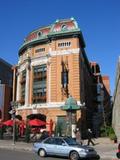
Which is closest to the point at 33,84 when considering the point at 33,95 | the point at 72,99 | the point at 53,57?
the point at 33,95

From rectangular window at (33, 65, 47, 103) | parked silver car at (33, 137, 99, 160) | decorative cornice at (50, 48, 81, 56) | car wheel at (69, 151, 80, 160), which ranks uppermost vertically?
decorative cornice at (50, 48, 81, 56)

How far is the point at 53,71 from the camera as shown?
50.4m

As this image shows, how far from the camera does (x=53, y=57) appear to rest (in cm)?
5084

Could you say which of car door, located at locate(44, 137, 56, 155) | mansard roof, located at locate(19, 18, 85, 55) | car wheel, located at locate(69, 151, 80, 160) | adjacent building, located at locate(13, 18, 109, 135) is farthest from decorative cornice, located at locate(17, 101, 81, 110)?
car wheel, located at locate(69, 151, 80, 160)

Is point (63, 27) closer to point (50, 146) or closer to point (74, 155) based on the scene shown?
point (50, 146)

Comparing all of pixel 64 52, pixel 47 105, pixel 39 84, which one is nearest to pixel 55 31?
pixel 64 52

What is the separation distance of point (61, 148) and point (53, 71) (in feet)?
92.2

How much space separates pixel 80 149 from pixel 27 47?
35.9 meters

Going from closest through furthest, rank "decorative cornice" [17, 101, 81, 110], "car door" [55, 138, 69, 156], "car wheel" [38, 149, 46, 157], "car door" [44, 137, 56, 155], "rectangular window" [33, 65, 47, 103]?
"car door" [55, 138, 69, 156] → "car door" [44, 137, 56, 155] → "car wheel" [38, 149, 46, 157] → "decorative cornice" [17, 101, 81, 110] → "rectangular window" [33, 65, 47, 103]

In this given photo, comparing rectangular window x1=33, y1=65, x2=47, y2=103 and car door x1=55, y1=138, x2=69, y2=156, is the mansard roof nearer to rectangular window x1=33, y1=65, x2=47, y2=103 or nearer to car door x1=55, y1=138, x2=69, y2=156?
rectangular window x1=33, y1=65, x2=47, y2=103

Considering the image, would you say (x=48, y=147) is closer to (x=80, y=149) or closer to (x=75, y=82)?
(x=80, y=149)

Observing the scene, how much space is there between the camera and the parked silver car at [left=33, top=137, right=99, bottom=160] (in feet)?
71.5

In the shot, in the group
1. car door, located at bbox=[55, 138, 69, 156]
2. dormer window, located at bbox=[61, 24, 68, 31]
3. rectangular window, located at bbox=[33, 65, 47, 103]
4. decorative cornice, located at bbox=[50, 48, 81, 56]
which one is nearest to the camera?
car door, located at bbox=[55, 138, 69, 156]

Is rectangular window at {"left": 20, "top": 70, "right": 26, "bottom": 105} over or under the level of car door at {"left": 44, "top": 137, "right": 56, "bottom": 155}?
over
